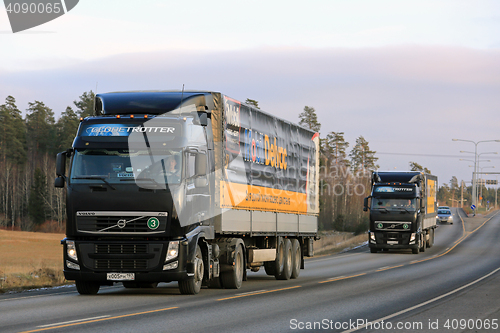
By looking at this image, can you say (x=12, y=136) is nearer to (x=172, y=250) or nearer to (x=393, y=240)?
(x=393, y=240)

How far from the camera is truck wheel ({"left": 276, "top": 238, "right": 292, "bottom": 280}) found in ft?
67.0

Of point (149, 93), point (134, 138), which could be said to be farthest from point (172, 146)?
point (149, 93)

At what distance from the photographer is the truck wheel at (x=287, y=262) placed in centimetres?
2042

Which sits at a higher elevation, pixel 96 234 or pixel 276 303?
pixel 96 234

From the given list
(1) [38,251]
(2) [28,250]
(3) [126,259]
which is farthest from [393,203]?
(2) [28,250]

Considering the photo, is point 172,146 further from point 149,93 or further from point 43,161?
point 43,161

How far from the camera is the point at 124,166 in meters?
13.9

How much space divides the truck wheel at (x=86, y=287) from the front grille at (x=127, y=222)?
1.69 metres

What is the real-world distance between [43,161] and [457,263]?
287ft

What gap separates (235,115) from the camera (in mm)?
16625

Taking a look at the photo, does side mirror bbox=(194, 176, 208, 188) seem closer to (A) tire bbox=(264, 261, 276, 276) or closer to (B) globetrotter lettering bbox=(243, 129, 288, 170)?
(B) globetrotter lettering bbox=(243, 129, 288, 170)

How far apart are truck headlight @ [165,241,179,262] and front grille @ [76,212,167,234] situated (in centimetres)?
34

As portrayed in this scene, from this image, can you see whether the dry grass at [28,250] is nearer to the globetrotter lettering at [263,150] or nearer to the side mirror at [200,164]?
the globetrotter lettering at [263,150]

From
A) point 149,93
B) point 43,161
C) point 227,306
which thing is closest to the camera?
point 227,306
